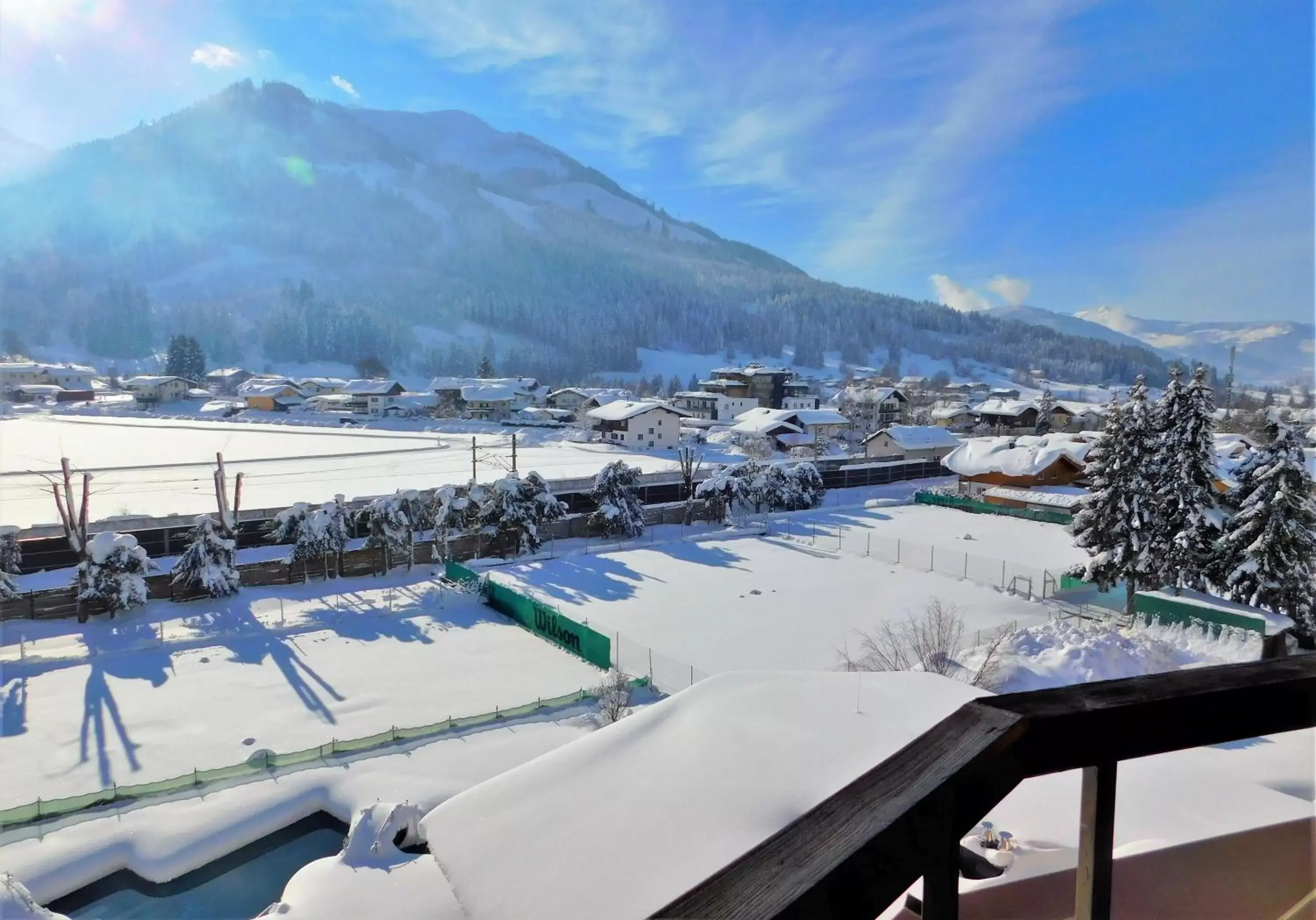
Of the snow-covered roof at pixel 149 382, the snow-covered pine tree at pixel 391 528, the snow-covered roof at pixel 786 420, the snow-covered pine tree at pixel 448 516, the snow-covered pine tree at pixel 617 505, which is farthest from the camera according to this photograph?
the snow-covered roof at pixel 149 382

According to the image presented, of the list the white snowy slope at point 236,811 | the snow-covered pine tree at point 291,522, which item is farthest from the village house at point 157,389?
the white snowy slope at point 236,811

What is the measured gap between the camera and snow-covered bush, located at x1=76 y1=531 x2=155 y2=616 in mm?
17312

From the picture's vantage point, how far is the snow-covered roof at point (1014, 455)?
31703mm

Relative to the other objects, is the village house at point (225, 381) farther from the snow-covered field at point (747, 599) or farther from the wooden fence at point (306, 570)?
the snow-covered field at point (747, 599)

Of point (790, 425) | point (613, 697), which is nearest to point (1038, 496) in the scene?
point (790, 425)

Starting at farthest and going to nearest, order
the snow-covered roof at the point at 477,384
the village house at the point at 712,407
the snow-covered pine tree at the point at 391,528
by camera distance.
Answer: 1. the snow-covered roof at the point at 477,384
2. the village house at the point at 712,407
3. the snow-covered pine tree at the point at 391,528

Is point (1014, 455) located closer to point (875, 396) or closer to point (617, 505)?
point (617, 505)

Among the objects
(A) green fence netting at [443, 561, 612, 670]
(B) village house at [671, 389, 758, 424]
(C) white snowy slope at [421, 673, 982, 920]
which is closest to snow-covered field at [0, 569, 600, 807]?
(A) green fence netting at [443, 561, 612, 670]

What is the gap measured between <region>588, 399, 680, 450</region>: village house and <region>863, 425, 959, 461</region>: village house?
43.8ft

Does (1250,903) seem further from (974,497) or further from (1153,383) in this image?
(1153,383)

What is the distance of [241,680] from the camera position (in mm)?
13938

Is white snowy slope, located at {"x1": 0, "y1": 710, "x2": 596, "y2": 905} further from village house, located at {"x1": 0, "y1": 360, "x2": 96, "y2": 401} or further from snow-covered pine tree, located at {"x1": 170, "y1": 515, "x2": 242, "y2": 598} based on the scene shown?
village house, located at {"x1": 0, "y1": 360, "x2": 96, "y2": 401}

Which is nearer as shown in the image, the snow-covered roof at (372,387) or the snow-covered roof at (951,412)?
the snow-covered roof at (951,412)

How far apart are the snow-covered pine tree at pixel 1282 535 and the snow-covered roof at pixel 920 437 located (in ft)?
86.2
